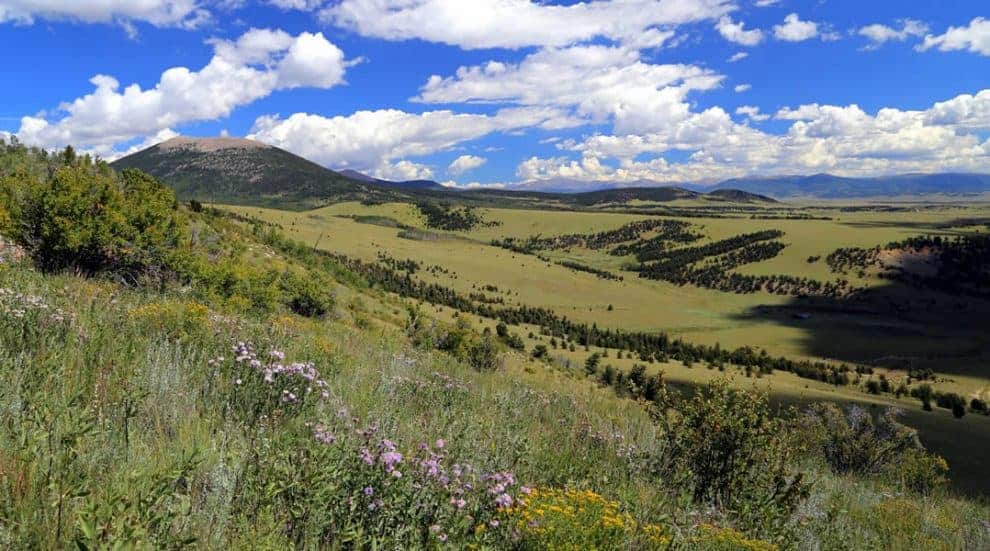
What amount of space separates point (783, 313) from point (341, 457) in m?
90.4

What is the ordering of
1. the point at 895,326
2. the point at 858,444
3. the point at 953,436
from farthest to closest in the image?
the point at 895,326, the point at 953,436, the point at 858,444

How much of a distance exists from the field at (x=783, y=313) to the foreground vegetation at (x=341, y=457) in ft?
62.5

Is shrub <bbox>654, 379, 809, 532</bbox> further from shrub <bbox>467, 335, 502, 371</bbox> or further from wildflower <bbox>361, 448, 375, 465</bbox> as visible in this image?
shrub <bbox>467, 335, 502, 371</bbox>

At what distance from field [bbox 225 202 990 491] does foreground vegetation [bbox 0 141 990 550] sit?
19.1 m

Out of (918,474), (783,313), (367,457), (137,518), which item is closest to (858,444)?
(918,474)

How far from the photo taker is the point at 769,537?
4.68 m

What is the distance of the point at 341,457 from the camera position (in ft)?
10.6

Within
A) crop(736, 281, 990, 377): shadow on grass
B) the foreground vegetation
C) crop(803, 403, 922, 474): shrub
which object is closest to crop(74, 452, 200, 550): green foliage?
the foreground vegetation

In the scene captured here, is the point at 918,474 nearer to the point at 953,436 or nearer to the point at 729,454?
the point at 729,454

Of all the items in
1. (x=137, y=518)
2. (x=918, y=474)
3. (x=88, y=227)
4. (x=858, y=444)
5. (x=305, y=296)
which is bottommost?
(x=858, y=444)

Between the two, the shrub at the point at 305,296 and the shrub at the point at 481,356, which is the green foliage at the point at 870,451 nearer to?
the shrub at the point at 481,356

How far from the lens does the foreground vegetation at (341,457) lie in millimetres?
2512

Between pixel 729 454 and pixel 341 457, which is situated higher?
pixel 341 457

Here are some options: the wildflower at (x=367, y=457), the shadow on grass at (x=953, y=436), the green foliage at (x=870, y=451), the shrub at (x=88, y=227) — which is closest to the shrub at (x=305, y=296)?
the shrub at (x=88, y=227)
